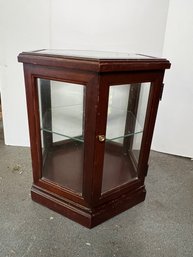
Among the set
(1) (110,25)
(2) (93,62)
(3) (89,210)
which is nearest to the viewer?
(2) (93,62)

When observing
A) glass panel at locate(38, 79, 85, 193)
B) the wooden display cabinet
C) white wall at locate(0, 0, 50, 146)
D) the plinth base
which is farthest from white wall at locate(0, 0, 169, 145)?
the plinth base

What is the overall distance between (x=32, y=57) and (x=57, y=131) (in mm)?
388

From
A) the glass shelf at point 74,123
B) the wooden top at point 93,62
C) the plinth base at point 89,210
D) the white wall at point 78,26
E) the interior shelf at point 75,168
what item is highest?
the white wall at point 78,26

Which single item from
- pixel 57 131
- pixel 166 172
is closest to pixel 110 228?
pixel 57 131

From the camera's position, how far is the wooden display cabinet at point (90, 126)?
2.92 feet

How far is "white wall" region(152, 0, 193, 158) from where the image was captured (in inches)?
62.0

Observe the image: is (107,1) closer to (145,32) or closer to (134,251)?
(145,32)

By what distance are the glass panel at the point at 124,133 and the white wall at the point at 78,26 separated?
0.66 metres

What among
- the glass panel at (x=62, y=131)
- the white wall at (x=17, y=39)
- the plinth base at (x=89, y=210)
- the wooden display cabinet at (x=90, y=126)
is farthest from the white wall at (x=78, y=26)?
the plinth base at (x=89, y=210)

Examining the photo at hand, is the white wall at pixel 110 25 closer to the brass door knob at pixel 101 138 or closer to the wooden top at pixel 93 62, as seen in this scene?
the wooden top at pixel 93 62

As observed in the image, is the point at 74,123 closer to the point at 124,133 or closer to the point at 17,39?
the point at 124,133

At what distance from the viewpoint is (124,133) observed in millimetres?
1140

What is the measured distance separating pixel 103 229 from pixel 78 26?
134cm

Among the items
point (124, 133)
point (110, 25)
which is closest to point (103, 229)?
point (124, 133)
